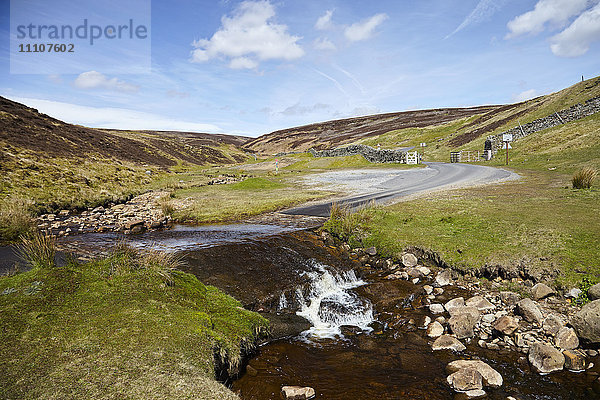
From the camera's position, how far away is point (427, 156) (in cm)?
7081

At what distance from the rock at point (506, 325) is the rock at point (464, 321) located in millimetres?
488

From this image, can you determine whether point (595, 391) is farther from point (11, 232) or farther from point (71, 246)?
point (11, 232)

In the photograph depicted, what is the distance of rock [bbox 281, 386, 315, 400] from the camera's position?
5.77 meters

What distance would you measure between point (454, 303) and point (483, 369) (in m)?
2.63

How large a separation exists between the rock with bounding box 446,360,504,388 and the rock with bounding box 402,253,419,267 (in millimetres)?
4891

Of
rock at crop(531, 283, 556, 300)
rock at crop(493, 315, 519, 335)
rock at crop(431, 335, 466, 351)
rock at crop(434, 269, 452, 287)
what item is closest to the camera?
rock at crop(431, 335, 466, 351)

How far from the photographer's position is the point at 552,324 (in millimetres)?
7301

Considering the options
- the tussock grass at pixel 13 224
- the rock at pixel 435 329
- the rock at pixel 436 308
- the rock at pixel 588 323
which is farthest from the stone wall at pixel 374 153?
the tussock grass at pixel 13 224

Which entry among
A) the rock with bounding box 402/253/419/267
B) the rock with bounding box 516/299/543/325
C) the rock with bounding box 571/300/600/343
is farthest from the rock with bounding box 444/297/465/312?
the rock with bounding box 402/253/419/267

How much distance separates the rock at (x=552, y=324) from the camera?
7164 mm

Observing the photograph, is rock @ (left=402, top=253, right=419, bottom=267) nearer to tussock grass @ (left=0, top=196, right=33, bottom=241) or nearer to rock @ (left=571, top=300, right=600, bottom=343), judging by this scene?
rock @ (left=571, top=300, right=600, bottom=343)

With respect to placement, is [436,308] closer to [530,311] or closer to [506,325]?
[506,325]

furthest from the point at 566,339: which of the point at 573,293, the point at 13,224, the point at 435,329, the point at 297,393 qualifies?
the point at 13,224

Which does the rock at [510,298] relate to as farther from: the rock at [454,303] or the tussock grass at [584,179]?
the tussock grass at [584,179]
